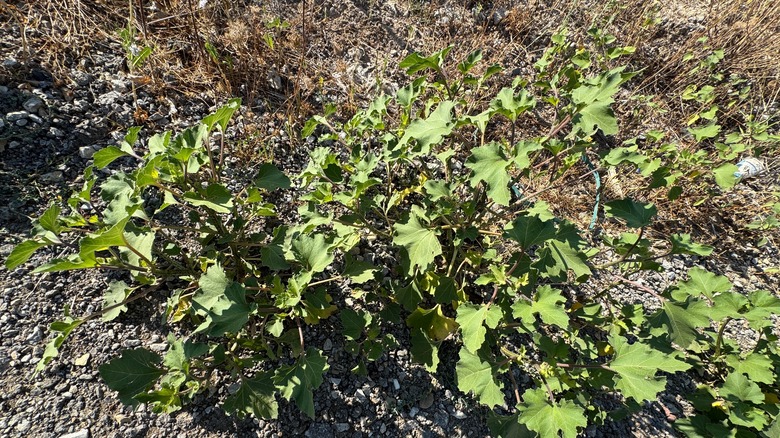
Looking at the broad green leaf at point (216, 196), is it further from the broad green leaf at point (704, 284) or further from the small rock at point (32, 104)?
the broad green leaf at point (704, 284)

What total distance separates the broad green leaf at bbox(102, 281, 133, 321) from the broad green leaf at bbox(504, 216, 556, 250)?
6.45 ft

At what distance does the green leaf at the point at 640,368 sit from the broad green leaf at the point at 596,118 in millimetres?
977

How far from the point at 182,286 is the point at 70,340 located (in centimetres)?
58

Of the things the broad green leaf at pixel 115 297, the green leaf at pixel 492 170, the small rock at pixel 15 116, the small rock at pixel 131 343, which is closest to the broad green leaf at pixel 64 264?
the broad green leaf at pixel 115 297

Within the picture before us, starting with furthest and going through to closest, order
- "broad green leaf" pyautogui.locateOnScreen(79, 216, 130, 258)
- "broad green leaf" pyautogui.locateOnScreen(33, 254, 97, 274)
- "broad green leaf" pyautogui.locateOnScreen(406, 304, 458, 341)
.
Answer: "broad green leaf" pyautogui.locateOnScreen(406, 304, 458, 341), "broad green leaf" pyautogui.locateOnScreen(33, 254, 97, 274), "broad green leaf" pyautogui.locateOnScreen(79, 216, 130, 258)

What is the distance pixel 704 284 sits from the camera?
2062 millimetres

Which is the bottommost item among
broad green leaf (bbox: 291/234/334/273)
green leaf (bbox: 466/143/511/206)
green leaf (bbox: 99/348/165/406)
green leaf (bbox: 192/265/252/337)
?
green leaf (bbox: 99/348/165/406)

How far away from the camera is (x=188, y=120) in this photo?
300 cm

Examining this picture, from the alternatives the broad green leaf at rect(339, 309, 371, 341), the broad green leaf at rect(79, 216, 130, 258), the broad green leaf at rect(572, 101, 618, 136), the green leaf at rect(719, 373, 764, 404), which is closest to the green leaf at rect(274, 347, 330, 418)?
the broad green leaf at rect(339, 309, 371, 341)

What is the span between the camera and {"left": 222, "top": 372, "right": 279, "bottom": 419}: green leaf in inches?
77.5

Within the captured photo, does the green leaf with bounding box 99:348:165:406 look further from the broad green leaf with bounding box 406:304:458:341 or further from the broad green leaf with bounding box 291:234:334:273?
the broad green leaf with bounding box 406:304:458:341

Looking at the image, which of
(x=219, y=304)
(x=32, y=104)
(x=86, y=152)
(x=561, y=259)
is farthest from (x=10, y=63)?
(x=561, y=259)

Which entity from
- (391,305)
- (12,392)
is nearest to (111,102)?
(12,392)

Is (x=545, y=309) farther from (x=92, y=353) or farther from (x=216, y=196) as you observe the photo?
(x=92, y=353)
